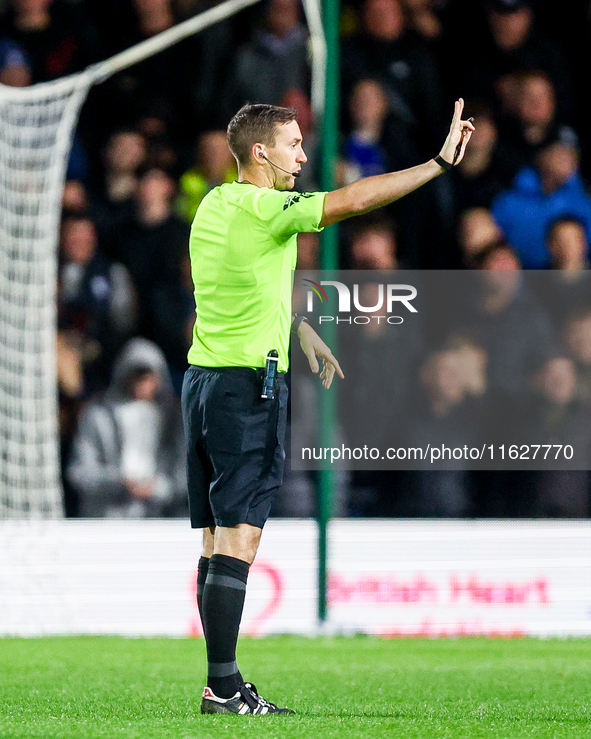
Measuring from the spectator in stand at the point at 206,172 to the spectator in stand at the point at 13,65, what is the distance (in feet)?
3.72

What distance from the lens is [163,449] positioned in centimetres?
684

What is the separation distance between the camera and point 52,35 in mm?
7816

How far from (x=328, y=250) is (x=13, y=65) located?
2.53 meters

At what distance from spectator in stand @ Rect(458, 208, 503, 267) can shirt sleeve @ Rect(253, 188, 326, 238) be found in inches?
152

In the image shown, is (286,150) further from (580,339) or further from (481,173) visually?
(481,173)

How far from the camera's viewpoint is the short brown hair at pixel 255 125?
11.6 feet

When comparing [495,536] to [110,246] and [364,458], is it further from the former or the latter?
[110,246]

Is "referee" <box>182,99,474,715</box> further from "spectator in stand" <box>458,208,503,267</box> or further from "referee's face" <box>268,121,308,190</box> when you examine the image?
"spectator in stand" <box>458,208,503,267</box>

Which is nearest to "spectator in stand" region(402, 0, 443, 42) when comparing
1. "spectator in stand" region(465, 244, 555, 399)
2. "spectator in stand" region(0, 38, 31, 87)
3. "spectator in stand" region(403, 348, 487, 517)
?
"spectator in stand" region(465, 244, 555, 399)

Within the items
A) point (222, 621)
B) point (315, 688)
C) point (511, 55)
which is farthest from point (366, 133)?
point (222, 621)

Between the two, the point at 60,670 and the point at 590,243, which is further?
the point at 590,243

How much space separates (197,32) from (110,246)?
155 cm

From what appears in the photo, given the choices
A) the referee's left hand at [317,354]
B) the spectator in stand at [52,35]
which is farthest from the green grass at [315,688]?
the spectator in stand at [52,35]

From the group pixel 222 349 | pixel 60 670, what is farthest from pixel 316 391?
pixel 222 349
